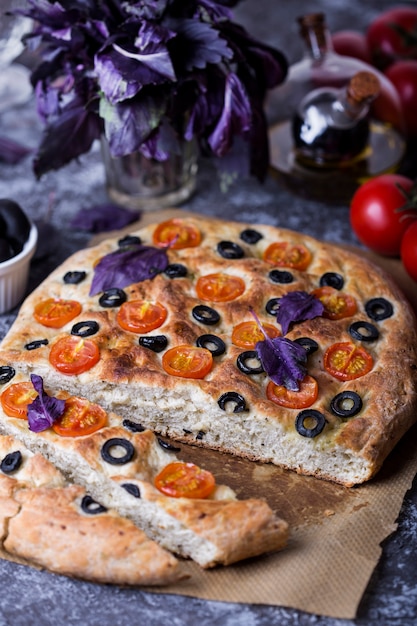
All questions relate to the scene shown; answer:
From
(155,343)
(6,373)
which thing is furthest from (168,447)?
(6,373)

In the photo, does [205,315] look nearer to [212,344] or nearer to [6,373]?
[212,344]

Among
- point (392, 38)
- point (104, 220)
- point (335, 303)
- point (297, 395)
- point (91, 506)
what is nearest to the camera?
point (91, 506)

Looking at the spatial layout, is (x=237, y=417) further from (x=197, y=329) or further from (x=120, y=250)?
(x=120, y=250)

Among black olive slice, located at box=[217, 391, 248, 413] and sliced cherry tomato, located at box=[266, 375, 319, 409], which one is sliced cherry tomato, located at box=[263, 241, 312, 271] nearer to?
sliced cherry tomato, located at box=[266, 375, 319, 409]

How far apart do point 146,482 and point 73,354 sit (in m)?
0.95

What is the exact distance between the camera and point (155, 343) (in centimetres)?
461

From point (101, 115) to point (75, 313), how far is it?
1.33 m

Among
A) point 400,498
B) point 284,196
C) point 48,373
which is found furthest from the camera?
point 284,196

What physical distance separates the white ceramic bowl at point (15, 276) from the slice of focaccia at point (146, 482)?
41.6 inches

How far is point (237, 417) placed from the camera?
436 cm

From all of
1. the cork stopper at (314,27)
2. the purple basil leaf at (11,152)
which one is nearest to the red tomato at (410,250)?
the cork stopper at (314,27)

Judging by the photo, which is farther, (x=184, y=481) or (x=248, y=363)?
(x=248, y=363)

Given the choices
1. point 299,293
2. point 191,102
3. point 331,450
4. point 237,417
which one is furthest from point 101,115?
point 331,450

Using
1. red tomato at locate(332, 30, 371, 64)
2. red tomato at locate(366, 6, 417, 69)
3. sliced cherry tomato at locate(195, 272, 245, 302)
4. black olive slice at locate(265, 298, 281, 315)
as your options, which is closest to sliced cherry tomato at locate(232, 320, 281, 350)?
black olive slice at locate(265, 298, 281, 315)
